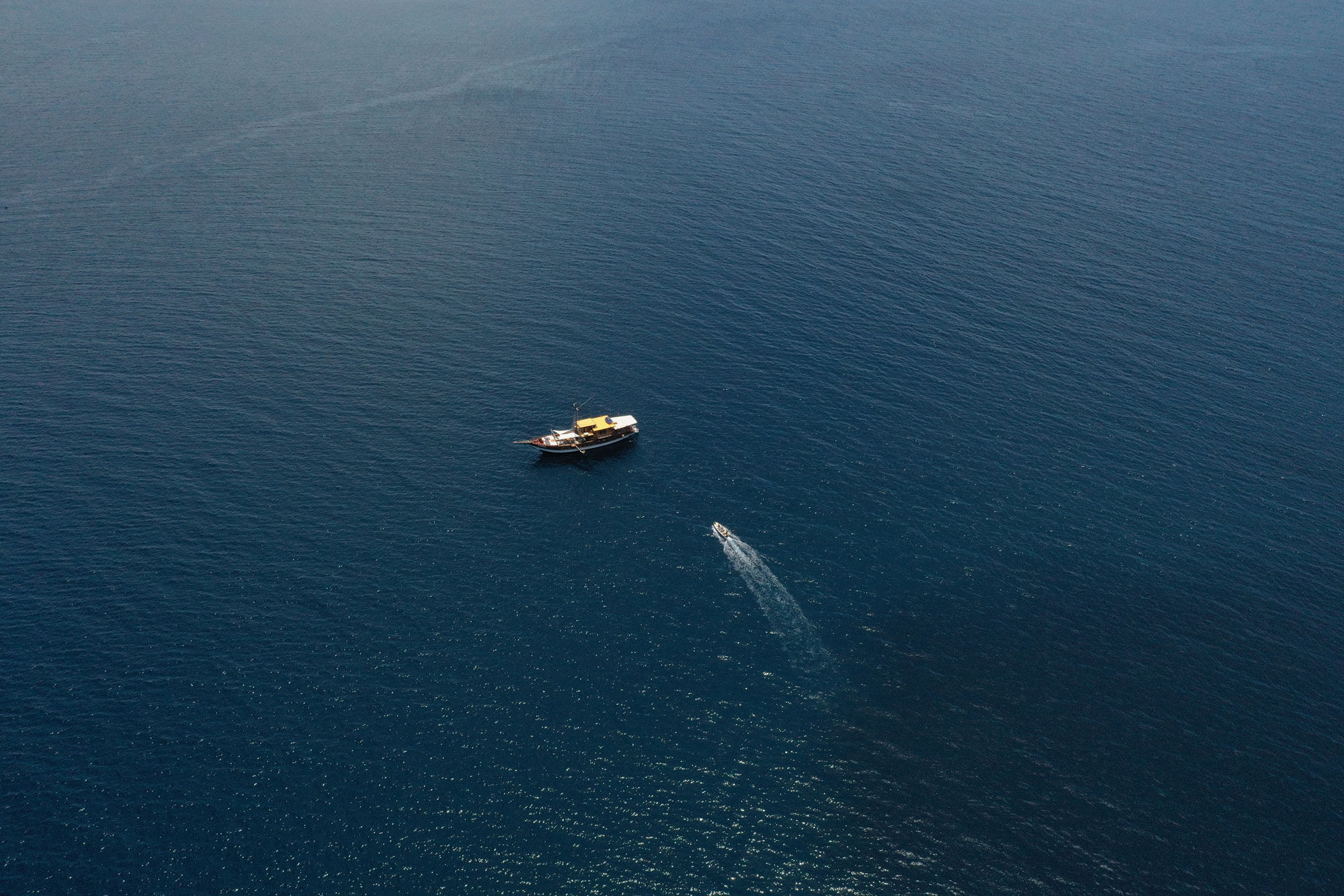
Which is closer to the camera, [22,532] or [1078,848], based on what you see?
[1078,848]

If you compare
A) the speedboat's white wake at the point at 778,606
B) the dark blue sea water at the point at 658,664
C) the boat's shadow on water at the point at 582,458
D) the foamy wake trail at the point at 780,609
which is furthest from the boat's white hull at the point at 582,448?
the foamy wake trail at the point at 780,609

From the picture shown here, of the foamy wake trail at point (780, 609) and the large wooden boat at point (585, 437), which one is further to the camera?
the large wooden boat at point (585, 437)

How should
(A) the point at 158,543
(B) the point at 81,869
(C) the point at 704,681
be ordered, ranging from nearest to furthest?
(B) the point at 81,869, (C) the point at 704,681, (A) the point at 158,543

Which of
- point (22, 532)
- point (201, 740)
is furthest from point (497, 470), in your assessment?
point (22, 532)

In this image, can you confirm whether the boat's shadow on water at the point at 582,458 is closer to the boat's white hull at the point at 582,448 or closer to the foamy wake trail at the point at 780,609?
the boat's white hull at the point at 582,448

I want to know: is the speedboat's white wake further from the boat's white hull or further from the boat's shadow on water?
the boat's white hull

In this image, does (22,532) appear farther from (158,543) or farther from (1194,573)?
(1194,573)

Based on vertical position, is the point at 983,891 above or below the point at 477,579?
below
